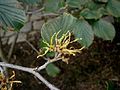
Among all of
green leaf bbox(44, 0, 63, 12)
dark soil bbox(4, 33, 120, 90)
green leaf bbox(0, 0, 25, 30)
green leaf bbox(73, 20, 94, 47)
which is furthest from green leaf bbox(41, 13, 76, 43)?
dark soil bbox(4, 33, 120, 90)

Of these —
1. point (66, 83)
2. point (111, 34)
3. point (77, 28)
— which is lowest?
point (66, 83)

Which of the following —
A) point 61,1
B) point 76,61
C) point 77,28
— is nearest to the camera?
point 77,28

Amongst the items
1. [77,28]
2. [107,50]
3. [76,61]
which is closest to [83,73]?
[76,61]

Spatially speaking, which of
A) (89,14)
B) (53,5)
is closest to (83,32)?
(89,14)

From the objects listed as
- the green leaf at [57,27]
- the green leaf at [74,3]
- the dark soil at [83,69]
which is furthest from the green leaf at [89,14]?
the dark soil at [83,69]

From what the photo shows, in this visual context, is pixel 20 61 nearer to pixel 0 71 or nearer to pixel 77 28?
pixel 77 28

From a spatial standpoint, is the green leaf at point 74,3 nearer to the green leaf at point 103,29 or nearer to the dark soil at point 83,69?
the green leaf at point 103,29

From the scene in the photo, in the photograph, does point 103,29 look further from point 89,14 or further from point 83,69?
point 83,69
